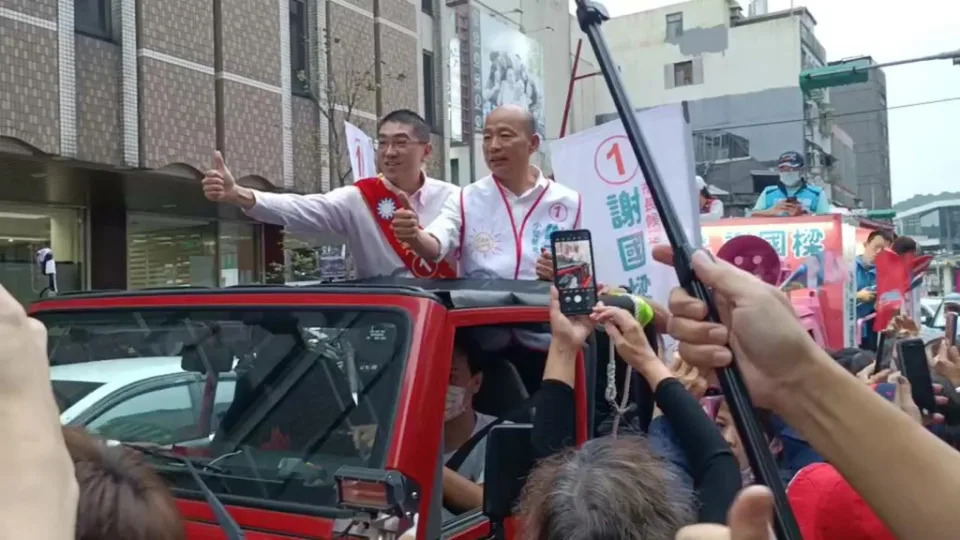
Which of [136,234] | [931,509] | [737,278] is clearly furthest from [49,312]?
[136,234]

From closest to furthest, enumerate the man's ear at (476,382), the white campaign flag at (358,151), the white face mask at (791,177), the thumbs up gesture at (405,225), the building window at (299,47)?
the man's ear at (476,382) → the thumbs up gesture at (405,225) → the white campaign flag at (358,151) → the white face mask at (791,177) → the building window at (299,47)

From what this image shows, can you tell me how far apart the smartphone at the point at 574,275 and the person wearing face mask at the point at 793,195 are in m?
5.87

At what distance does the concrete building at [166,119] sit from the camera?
1107 centimetres

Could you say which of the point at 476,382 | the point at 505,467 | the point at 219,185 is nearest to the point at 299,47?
the point at 219,185

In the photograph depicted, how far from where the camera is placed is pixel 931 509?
3.95 ft

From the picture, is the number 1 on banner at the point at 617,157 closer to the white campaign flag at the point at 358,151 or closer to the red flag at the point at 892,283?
the white campaign flag at the point at 358,151

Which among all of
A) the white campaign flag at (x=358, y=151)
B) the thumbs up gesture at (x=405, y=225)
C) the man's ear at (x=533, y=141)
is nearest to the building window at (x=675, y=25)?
the white campaign flag at (x=358, y=151)

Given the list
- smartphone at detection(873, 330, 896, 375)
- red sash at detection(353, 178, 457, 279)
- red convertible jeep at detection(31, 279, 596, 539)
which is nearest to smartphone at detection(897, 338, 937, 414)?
smartphone at detection(873, 330, 896, 375)

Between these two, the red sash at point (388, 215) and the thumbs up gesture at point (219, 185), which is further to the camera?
the red sash at point (388, 215)

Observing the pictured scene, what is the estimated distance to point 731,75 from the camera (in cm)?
3844

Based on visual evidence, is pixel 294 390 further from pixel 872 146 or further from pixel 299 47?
pixel 872 146

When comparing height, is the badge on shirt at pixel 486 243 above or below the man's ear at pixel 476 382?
above

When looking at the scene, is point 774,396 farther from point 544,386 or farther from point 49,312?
point 49,312

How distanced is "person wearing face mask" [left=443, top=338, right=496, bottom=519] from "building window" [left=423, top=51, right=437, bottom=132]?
1637 cm
